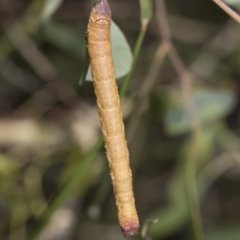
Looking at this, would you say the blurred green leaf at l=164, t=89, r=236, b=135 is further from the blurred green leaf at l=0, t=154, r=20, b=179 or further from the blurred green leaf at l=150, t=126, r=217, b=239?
the blurred green leaf at l=0, t=154, r=20, b=179

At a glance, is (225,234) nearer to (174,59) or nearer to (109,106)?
(174,59)

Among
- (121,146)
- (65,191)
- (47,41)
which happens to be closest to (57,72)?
(47,41)

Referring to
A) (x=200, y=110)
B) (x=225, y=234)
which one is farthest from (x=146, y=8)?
(x=225, y=234)

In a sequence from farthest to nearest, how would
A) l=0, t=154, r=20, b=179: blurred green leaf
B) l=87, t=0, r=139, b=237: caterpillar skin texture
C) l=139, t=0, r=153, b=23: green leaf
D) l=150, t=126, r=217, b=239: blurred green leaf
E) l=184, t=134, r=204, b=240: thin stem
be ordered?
1. l=150, t=126, r=217, b=239: blurred green leaf
2. l=0, t=154, r=20, b=179: blurred green leaf
3. l=184, t=134, r=204, b=240: thin stem
4. l=139, t=0, r=153, b=23: green leaf
5. l=87, t=0, r=139, b=237: caterpillar skin texture

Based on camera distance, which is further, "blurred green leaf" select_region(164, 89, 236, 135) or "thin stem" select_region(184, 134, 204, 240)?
"blurred green leaf" select_region(164, 89, 236, 135)

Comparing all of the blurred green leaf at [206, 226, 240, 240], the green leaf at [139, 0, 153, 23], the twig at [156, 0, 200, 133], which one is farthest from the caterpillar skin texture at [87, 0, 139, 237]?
the blurred green leaf at [206, 226, 240, 240]

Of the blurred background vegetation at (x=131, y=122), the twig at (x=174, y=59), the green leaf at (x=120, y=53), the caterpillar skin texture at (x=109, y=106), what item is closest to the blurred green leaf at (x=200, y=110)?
the blurred background vegetation at (x=131, y=122)

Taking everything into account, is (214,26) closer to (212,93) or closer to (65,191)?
(212,93)

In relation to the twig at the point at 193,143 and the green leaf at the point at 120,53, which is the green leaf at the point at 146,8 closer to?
the green leaf at the point at 120,53
